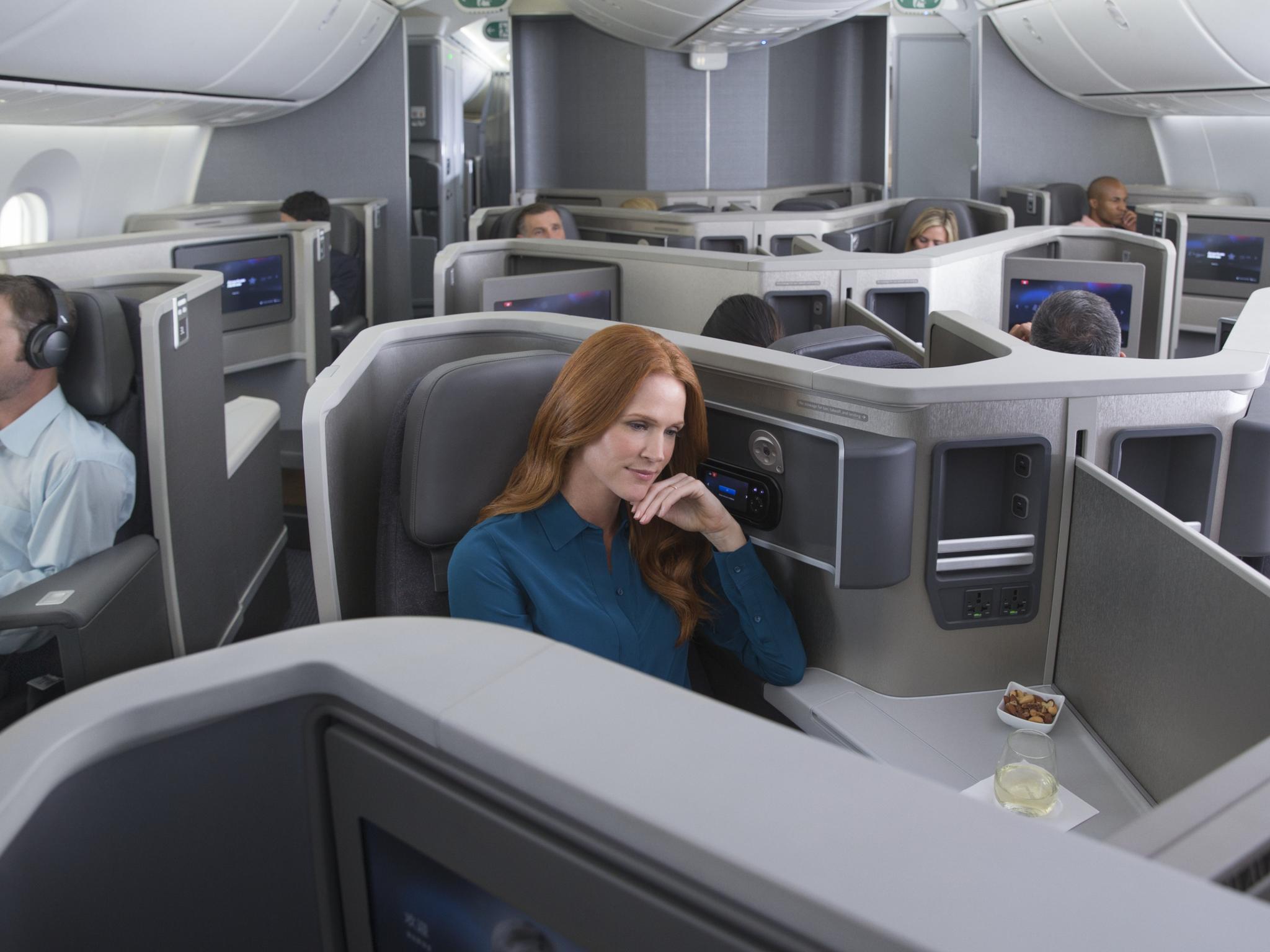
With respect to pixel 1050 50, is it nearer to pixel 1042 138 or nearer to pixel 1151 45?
A: pixel 1042 138

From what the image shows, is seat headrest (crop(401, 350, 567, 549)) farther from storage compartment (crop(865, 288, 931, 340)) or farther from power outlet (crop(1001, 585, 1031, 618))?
storage compartment (crop(865, 288, 931, 340))

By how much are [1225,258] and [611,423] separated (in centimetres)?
480

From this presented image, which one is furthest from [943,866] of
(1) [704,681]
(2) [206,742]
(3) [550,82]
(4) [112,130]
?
(3) [550,82]

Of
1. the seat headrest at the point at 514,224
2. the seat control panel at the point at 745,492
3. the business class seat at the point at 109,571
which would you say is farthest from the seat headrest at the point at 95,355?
the seat headrest at the point at 514,224

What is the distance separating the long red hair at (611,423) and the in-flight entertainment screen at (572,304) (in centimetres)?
171

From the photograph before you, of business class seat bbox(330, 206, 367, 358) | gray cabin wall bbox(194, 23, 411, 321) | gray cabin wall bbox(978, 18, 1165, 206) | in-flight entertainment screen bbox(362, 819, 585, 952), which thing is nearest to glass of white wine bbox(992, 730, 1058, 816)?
in-flight entertainment screen bbox(362, 819, 585, 952)

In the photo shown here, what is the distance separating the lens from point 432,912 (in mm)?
695

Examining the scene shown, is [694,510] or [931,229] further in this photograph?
[931,229]

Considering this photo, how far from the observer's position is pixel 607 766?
57 cm

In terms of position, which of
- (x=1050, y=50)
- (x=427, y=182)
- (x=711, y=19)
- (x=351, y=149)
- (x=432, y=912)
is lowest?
(x=432, y=912)

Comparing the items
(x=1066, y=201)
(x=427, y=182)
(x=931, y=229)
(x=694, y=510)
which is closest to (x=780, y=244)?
(x=931, y=229)

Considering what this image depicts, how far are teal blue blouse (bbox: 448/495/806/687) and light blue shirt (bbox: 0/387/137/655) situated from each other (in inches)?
48.0

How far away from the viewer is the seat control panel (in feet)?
5.75

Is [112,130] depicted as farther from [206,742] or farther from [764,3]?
[206,742]
